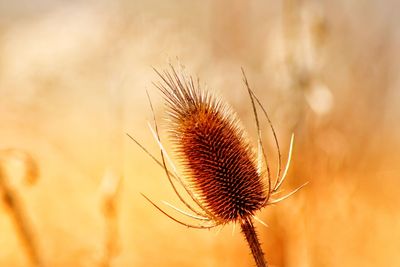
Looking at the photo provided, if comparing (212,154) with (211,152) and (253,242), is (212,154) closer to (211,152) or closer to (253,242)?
(211,152)

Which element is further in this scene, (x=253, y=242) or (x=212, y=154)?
(x=212, y=154)

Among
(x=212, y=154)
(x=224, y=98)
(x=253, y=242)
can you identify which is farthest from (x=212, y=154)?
(x=224, y=98)

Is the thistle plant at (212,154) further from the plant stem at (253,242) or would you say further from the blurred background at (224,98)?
the blurred background at (224,98)

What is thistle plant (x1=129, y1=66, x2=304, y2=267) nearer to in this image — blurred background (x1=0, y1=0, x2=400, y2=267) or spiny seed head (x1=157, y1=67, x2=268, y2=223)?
spiny seed head (x1=157, y1=67, x2=268, y2=223)

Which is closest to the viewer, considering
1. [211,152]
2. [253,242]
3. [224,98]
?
[253,242]

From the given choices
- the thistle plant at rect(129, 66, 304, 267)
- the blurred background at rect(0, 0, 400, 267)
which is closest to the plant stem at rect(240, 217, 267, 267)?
the thistle plant at rect(129, 66, 304, 267)

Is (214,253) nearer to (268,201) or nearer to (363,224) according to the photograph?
(363,224)

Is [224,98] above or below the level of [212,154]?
above
